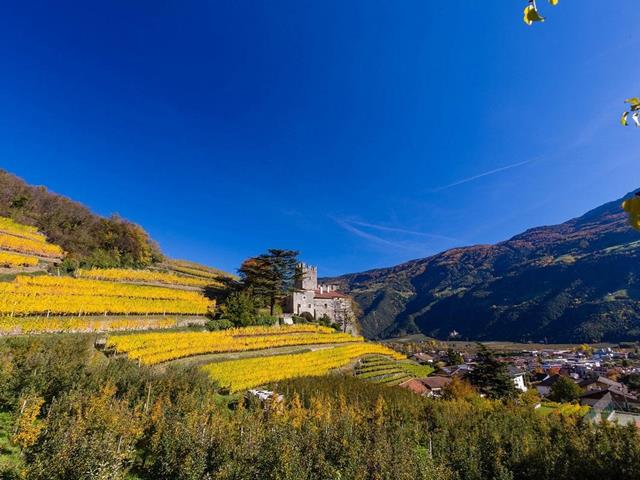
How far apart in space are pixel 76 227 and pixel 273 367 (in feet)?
91.1

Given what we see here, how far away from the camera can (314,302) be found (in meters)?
52.1

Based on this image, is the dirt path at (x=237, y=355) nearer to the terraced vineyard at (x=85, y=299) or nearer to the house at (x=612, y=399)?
the terraced vineyard at (x=85, y=299)

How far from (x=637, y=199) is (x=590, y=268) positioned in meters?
203

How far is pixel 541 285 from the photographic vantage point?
173125 mm

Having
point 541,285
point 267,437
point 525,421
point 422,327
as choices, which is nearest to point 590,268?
point 541,285

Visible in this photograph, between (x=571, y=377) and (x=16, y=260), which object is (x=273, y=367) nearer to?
(x=16, y=260)

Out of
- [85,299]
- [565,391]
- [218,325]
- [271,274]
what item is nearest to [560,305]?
[565,391]

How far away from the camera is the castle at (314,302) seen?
47531 millimetres

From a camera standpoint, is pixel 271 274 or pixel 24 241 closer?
pixel 24 241

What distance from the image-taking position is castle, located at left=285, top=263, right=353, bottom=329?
4753 cm

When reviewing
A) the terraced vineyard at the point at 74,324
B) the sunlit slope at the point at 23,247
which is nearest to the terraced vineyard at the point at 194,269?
the sunlit slope at the point at 23,247

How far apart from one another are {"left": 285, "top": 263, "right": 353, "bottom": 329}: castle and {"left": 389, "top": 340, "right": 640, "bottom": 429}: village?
17.3m

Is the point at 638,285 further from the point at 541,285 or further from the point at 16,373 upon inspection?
the point at 16,373

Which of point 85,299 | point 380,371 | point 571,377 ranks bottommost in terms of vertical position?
point 571,377
